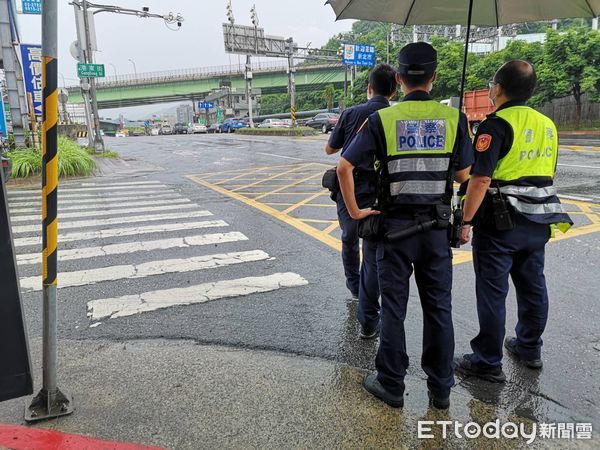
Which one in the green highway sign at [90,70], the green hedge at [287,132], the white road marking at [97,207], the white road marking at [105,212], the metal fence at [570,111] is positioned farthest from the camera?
the green hedge at [287,132]

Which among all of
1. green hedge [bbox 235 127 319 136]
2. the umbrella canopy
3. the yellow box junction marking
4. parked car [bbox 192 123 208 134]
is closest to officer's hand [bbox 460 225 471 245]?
the umbrella canopy

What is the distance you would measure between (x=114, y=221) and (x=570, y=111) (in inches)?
1086

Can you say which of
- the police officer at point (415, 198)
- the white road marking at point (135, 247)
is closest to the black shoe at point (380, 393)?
the police officer at point (415, 198)

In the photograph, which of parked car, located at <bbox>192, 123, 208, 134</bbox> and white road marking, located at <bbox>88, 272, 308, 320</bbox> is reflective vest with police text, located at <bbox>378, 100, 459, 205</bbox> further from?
A: parked car, located at <bbox>192, 123, 208, 134</bbox>

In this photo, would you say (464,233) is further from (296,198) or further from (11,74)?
(11,74)

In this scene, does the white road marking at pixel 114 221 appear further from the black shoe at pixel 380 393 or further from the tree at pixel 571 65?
the tree at pixel 571 65

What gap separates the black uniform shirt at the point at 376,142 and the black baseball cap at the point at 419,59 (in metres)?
0.12

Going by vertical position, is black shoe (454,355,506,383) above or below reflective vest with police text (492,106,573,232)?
below

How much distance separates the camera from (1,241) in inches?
83.4

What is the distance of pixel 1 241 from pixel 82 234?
16.3ft

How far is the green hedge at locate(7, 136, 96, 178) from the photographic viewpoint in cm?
1209

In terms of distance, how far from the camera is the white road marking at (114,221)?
7066mm

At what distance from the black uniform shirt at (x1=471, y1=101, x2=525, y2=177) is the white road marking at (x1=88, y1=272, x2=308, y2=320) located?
A: 8.07 feet

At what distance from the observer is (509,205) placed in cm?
271
